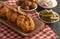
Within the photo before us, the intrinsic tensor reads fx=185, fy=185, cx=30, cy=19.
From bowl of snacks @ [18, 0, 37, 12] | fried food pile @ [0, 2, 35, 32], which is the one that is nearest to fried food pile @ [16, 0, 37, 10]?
bowl of snacks @ [18, 0, 37, 12]

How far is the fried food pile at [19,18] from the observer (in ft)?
3.21

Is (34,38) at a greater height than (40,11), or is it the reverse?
(40,11)

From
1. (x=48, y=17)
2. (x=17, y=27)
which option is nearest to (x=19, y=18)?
(x=17, y=27)

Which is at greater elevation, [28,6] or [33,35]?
[28,6]

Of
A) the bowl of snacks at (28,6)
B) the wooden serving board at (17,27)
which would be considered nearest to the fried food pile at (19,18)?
the wooden serving board at (17,27)

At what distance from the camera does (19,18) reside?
3.29 ft

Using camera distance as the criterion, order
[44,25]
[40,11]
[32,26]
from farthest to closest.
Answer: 1. [40,11]
2. [44,25]
3. [32,26]

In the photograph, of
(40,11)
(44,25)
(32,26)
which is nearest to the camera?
(32,26)

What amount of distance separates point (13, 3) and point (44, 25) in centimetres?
33

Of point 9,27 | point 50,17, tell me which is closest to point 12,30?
point 9,27

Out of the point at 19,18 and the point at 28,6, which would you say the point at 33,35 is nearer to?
the point at 19,18

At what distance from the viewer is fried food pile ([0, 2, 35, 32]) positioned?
3.21 ft

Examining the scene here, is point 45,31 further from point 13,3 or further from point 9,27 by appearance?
point 13,3

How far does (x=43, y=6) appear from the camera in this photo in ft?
4.27
